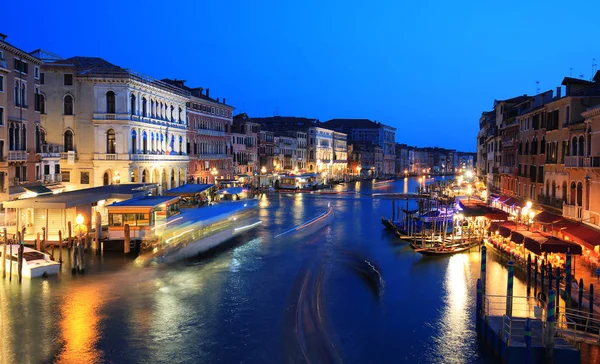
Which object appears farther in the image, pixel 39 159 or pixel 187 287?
pixel 39 159

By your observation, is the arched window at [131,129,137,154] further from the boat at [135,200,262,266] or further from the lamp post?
the lamp post

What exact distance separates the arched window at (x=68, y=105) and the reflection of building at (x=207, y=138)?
14.4 m

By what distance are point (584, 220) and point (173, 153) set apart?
29.5 meters

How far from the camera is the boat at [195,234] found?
74.9 feet

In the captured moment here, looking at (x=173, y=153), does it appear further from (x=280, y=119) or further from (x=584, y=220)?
(x=280, y=119)

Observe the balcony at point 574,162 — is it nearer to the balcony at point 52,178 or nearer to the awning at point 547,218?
the awning at point 547,218

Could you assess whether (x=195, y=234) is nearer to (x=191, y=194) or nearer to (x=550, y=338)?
(x=191, y=194)

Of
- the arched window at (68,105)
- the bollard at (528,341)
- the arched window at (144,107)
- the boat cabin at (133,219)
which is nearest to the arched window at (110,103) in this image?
the arched window at (68,105)

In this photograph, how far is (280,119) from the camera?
93.1 m

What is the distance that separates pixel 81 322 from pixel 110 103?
21837mm

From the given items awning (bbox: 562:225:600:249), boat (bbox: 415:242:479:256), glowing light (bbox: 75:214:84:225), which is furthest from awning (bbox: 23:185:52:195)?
awning (bbox: 562:225:600:249)

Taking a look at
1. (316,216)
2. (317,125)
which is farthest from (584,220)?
(317,125)

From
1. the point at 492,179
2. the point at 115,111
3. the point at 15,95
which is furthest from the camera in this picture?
the point at 492,179

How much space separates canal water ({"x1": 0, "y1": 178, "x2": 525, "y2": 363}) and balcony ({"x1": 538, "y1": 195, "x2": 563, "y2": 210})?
124 inches
